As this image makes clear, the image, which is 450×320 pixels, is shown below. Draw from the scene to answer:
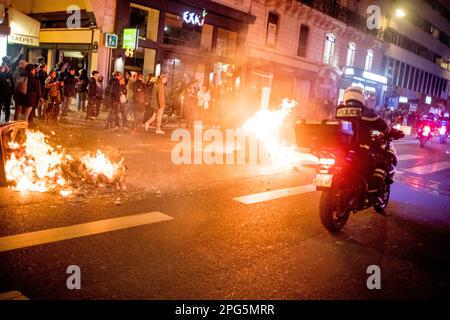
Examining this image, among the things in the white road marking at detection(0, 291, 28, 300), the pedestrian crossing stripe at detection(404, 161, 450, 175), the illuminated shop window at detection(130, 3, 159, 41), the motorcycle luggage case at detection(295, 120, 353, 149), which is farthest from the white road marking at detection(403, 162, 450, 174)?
the illuminated shop window at detection(130, 3, 159, 41)

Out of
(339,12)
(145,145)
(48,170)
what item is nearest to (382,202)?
(48,170)

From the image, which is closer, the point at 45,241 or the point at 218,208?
the point at 45,241

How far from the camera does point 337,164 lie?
17.4 feet

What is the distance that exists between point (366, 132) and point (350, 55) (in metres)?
31.4

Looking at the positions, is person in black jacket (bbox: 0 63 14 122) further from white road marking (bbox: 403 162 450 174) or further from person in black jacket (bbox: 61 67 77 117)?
white road marking (bbox: 403 162 450 174)

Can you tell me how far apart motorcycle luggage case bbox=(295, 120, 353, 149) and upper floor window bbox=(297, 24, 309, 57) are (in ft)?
82.0

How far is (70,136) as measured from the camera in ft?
37.7

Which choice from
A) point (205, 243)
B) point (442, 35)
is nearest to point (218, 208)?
point (205, 243)

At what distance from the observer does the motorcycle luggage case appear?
17.0 ft

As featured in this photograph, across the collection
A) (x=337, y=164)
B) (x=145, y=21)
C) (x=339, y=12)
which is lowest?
(x=337, y=164)

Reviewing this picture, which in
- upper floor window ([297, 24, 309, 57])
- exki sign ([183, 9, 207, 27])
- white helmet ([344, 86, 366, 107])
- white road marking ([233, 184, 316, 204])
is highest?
upper floor window ([297, 24, 309, 57])

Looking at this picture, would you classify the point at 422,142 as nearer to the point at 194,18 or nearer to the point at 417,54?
the point at 194,18
